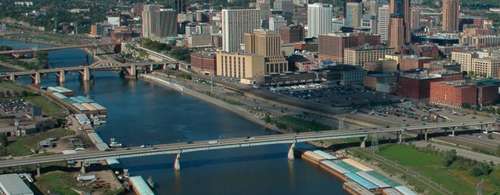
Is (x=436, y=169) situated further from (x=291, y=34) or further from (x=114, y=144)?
(x=291, y=34)

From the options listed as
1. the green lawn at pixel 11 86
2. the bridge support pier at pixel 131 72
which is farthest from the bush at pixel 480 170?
the bridge support pier at pixel 131 72

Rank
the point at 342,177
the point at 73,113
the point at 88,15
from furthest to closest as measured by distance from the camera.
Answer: the point at 88,15 < the point at 73,113 < the point at 342,177

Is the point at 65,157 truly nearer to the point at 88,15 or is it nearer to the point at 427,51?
the point at 427,51

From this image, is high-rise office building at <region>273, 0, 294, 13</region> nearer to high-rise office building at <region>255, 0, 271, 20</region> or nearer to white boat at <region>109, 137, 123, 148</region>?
high-rise office building at <region>255, 0, 271, 20</region>

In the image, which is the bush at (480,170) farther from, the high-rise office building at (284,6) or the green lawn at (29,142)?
the high-rise office building at (284,6)

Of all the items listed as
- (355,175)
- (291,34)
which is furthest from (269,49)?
(355,175)

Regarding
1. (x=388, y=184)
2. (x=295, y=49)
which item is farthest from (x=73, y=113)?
(x=295, y=49)

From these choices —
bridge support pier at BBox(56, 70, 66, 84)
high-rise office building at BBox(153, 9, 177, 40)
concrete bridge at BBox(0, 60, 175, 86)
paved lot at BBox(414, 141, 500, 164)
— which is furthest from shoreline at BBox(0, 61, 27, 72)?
paved lot at BBox(414, 141, 500, 164)
